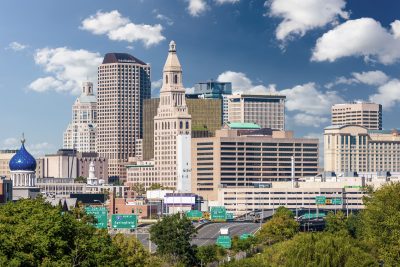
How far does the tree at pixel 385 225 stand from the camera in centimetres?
14312

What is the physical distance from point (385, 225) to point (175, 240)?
2730 cm

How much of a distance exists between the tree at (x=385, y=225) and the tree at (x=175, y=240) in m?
23.2

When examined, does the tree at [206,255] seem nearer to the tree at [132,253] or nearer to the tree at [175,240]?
the tree at [175,240]

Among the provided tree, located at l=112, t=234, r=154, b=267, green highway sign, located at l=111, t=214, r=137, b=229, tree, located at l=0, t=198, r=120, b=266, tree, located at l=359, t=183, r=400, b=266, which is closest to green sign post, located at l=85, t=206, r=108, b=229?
green highway sign, located at l=111, t=214, r=137, b=229

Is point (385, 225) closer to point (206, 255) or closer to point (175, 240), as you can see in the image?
point (206, 255)

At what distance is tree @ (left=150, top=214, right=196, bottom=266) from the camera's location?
6334 inches

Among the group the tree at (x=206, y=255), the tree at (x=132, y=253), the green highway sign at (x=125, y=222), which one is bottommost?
the tree at (x=206, y=255)

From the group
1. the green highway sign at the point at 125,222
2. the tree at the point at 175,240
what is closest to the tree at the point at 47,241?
the tree at the point at 175,240

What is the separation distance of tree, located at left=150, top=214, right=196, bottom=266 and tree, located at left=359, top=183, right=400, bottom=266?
76.3ft

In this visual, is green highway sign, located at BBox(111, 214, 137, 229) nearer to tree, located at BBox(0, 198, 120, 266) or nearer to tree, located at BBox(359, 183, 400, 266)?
tree, located at BBox(359, 183, 400, 266)

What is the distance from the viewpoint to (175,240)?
6348 inches

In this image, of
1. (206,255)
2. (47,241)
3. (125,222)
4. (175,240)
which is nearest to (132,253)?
(175,240)

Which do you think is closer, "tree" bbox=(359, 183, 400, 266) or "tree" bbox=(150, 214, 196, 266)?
"tree" bbox=(359, 183, 400, 266)

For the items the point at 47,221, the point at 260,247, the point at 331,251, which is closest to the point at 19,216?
the point at 47,221
